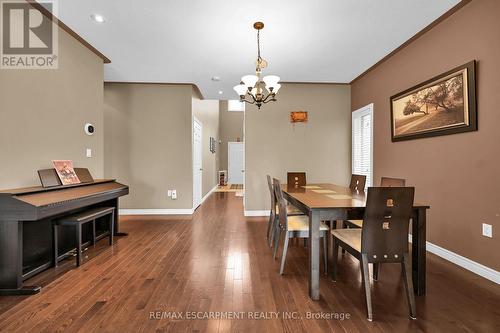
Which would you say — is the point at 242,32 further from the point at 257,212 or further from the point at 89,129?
the point at 257,212

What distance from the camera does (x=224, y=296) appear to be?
2006 mm

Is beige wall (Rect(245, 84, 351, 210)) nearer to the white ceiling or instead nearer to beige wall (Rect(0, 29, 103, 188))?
the white ceiling

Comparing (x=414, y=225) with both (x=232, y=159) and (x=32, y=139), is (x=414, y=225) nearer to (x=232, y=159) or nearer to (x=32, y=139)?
(x=32, y=139)

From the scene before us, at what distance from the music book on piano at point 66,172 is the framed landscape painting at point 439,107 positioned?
427cm

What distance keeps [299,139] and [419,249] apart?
3261mm

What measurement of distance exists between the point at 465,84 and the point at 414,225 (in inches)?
65.2

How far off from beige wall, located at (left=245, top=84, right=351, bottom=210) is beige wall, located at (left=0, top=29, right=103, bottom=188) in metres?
2.61

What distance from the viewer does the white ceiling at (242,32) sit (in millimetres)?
2551

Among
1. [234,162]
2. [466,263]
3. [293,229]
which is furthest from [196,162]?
[234,162]

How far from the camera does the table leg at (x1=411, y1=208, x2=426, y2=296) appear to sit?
1919 millimetres

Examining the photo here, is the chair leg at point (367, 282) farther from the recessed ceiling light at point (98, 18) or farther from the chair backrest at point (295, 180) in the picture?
the recessed ceiling light at point (98, 18)

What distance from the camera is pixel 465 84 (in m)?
2.48

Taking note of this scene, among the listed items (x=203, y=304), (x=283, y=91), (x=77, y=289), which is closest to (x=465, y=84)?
(x=283, y=91)

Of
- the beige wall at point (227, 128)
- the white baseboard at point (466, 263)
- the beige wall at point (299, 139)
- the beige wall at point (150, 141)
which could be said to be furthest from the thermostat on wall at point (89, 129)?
the beige wall at point (227, 128)
